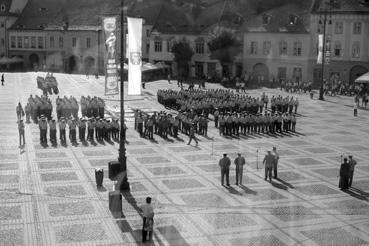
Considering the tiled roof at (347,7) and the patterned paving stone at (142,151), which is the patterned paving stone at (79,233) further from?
the tiled roof at (347,7)

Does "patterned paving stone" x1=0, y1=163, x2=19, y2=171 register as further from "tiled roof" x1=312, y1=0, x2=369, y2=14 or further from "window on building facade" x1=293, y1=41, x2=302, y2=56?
"window on building facade" x1=293, y1=41, x2=302, y2=56

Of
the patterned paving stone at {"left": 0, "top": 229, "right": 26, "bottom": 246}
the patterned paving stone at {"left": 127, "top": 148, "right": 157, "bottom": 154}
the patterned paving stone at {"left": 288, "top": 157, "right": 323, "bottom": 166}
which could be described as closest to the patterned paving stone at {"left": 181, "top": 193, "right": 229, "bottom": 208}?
the patterned paving stone at {"left": 0, "top": 229, "right": 26, "bottom": 246}

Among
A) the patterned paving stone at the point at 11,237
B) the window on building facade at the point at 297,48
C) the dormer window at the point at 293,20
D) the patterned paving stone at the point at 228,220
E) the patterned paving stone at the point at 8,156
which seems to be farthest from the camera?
the dormer window at the point at 293,20

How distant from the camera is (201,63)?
74312mm

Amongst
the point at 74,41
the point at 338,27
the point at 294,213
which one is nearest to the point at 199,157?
the point at 294,213

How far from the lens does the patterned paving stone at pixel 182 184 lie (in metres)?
22.2

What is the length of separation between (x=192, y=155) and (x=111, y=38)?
7.08 m

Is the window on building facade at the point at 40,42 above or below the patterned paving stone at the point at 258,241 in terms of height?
above

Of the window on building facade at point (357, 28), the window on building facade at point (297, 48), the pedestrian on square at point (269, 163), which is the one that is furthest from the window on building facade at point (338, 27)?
the pedestrian on square at point (269, 163)

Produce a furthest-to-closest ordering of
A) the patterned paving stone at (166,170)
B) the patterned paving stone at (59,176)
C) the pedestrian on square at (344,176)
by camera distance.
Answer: the patterned paving stone at (166,170), the patterned paving stone at (59,176), the pedestrian on square at (344,176)

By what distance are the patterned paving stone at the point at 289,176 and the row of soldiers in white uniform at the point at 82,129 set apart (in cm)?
1065

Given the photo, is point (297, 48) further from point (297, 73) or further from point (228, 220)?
point (228, 220)

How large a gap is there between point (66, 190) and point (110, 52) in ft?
28.6

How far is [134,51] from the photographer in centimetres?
2541
